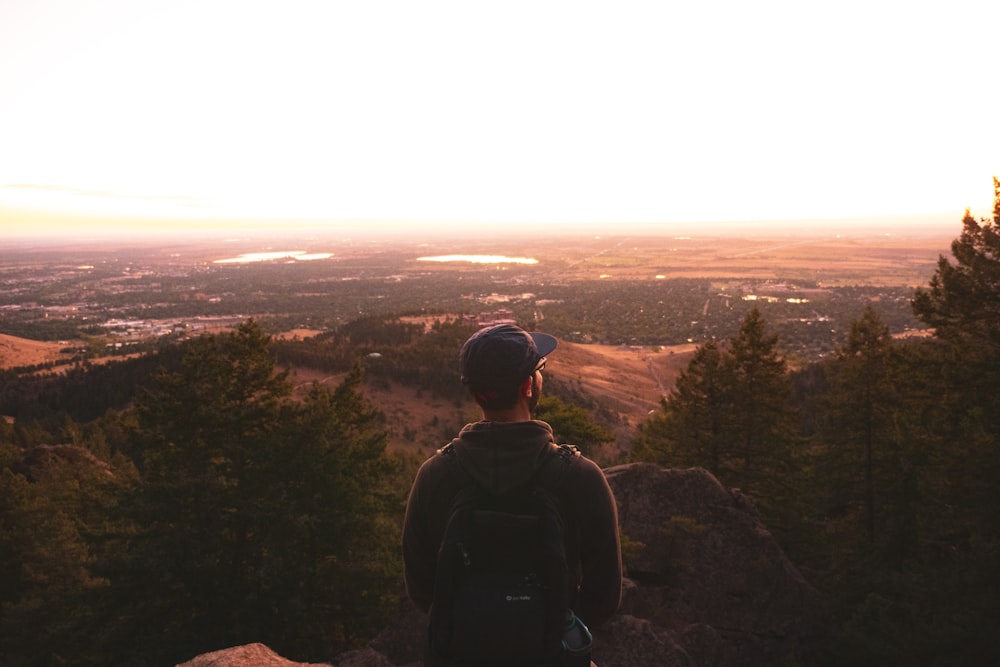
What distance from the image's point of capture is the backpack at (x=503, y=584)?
2387 millimetres

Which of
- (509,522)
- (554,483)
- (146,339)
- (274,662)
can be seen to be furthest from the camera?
(146,339)

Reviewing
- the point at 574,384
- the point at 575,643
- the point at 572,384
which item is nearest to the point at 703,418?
the point at 575,643

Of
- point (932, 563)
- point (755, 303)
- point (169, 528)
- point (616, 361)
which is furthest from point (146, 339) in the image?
point (755, 303)

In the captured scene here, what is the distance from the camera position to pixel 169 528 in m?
11.4

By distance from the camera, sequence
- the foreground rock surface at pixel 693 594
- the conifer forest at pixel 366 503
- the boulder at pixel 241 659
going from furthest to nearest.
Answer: the conifer forest at pixel 366 503 < the foreground rock surface at pixel 693 594 < the boulder at pixel 241 659

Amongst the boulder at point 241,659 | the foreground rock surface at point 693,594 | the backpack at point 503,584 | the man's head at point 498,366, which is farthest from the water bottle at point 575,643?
the foreground rock surface at point 693,594

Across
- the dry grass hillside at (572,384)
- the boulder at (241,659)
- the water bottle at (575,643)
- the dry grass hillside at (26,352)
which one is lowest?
the dry grass hillside at (26,352)

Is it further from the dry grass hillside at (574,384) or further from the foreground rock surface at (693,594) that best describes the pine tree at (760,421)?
the dry grass hillside at (574,384)

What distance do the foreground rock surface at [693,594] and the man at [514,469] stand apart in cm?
768

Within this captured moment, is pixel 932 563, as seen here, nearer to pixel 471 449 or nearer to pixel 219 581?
pixel 471 449

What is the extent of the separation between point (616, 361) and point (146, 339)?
89.7 meters

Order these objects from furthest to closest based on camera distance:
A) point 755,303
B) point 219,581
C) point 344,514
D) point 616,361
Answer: point 755,303 < point 616,361 < point 344,514 < point 219,581

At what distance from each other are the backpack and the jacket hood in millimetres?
106

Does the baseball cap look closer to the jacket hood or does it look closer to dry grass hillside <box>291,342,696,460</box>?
the jacket hood
